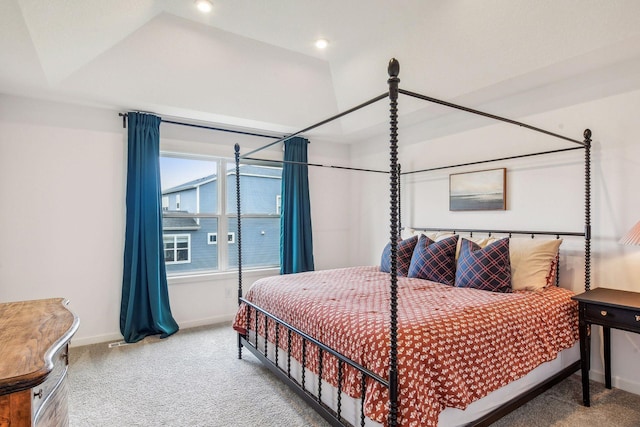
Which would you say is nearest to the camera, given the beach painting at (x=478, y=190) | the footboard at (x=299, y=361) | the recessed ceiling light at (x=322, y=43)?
the footboard at (x=299, y=361)

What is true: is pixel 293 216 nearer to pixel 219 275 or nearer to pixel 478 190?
Result: pixel 219 275

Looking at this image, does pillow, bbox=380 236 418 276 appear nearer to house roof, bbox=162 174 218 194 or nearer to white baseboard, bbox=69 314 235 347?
white baseboard, bbox=69 314 235 347

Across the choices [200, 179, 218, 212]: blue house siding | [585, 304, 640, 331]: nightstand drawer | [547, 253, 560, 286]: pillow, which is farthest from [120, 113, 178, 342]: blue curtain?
[585, 304, 640, 331]: nightstand drawer

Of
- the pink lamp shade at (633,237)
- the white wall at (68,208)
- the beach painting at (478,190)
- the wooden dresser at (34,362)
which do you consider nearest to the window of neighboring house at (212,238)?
the white wall at (68,208)

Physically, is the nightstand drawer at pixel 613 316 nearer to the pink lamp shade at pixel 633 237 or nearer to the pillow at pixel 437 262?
the pink lamp shade at pixel 633 237

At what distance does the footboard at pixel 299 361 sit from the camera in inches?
70.7

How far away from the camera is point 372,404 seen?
1.56 metres

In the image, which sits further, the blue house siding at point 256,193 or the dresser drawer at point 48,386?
the blue house siding at point 256,193

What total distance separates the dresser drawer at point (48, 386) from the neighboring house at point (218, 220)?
2.67m

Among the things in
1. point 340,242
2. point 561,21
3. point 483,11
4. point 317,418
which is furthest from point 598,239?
point 340,242

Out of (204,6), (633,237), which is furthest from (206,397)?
(633,237)

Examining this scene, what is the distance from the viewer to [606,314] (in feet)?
7.07

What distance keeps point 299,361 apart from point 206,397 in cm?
73

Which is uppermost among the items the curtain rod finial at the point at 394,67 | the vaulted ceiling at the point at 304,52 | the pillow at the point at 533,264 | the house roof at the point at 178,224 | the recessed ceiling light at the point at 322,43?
the recessed ceiling light at the point at 322,43
